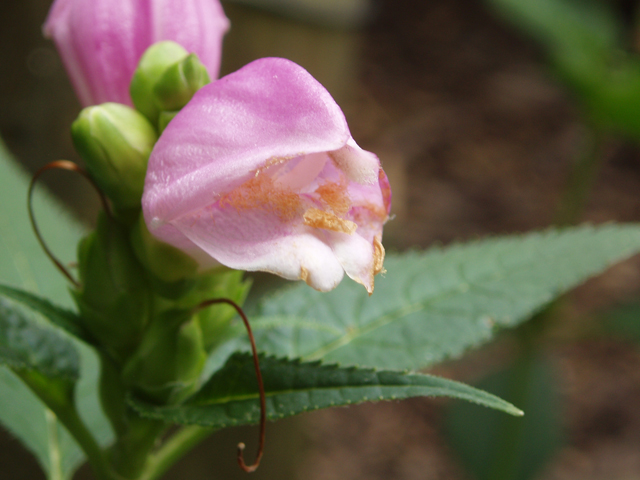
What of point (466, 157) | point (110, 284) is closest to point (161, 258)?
point (110, 284)

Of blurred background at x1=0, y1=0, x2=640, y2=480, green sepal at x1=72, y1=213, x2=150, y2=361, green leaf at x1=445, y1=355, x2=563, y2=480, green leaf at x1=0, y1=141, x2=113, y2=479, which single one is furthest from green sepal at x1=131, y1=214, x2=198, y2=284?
green leaf at x1=445, y1=355, x2=563, y2=480

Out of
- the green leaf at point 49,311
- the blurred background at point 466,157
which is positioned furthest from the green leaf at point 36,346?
the blurred background at point 466,157

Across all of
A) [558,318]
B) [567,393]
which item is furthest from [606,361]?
[558,318]

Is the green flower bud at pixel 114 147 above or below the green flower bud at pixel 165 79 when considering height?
below

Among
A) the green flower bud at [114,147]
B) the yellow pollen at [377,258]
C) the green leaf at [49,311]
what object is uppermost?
the green flower bud at [114,147]

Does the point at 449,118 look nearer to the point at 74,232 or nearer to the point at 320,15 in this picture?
the point at 320,15

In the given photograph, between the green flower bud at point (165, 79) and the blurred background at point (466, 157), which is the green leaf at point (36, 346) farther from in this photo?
the blurred background at point (466, 157)
